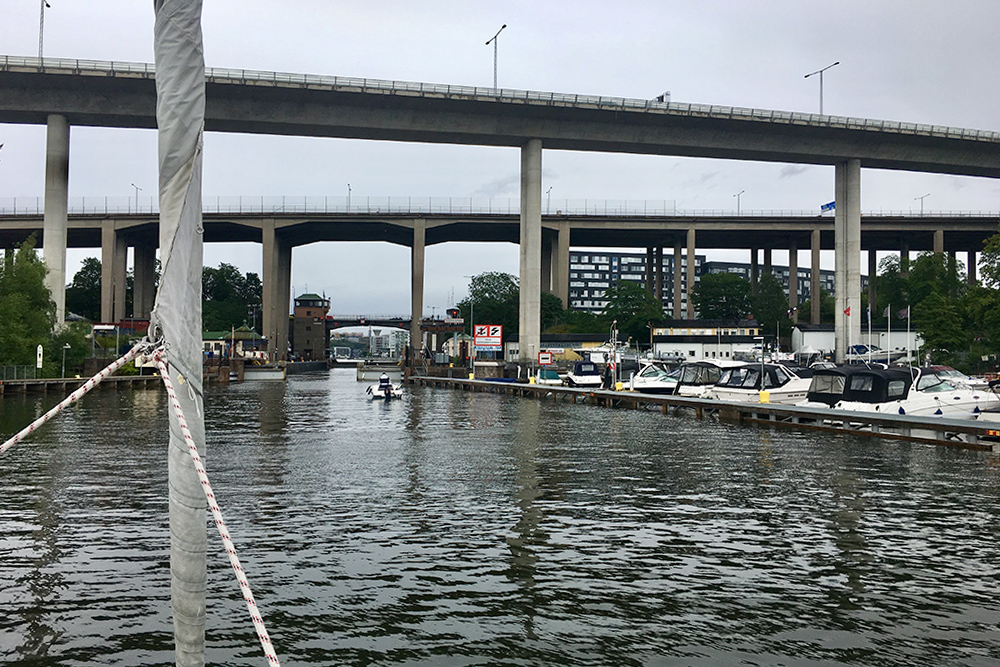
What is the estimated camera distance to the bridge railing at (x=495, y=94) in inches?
2672

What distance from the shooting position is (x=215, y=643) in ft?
30.7

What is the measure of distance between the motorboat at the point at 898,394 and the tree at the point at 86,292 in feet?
521

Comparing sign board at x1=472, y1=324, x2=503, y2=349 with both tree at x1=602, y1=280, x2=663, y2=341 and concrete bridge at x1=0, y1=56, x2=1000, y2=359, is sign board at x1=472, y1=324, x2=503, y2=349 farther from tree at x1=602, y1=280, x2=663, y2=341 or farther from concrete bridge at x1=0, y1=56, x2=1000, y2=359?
tree at x1=602, y1=280, x2=663, y2=341

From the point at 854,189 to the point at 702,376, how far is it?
47.0 m

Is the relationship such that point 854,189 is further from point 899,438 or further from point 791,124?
point 899,438

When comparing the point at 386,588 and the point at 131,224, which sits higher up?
the point at 131,224

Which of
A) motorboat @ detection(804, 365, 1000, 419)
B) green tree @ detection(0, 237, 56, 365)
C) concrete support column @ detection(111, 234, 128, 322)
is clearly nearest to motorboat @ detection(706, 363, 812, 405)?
motorboat @ detection(804, 365, 1000, 419)

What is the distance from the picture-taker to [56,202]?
7444 centimetres

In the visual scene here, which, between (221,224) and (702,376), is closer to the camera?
(702,376)

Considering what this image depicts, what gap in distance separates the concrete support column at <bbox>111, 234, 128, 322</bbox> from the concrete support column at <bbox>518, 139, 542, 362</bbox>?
77533mm

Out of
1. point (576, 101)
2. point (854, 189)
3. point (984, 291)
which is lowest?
point (984, 291)

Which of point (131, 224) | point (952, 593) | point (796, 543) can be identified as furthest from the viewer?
point (131, 224)

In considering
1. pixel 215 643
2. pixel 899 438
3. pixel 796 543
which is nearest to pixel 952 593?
pixel 796 543

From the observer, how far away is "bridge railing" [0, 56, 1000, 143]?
223ft
